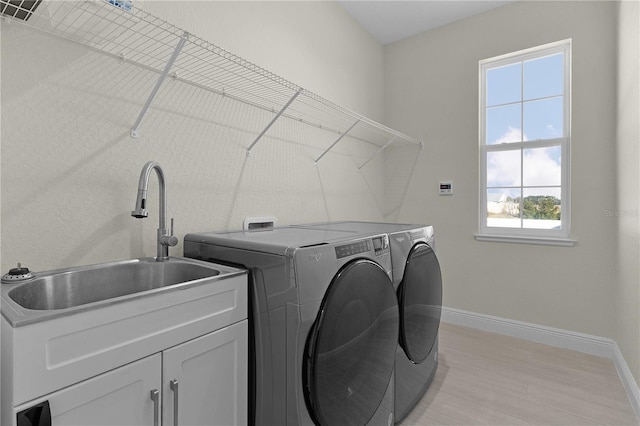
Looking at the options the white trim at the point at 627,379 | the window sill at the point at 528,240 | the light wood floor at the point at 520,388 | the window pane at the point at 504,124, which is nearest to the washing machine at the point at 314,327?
the light wood floor at the point at 520,388

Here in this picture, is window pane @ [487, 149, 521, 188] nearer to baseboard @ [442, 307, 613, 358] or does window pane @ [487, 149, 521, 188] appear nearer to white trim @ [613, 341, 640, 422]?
baseboard @ [442, 307, 613, 358]

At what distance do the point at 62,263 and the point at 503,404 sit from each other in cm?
233

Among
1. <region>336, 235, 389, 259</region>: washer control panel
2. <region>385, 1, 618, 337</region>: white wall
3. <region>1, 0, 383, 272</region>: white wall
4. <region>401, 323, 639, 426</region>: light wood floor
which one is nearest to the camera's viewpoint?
<region>1, 0, 383, 272</region>: white wall

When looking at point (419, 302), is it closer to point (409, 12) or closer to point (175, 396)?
point (175, 396)

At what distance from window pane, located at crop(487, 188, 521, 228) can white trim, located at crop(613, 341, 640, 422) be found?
1.12 m

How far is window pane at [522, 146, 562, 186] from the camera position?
271 centimetres

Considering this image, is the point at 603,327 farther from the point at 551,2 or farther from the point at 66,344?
the point at 66,344

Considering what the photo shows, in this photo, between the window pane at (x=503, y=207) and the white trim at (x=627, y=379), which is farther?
the window pane at (x=503, y=207)

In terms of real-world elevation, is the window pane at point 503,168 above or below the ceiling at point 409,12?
below

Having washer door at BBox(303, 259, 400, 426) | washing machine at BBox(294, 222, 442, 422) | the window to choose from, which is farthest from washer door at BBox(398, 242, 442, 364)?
the window

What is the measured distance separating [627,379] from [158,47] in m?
3.24

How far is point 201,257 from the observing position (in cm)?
153

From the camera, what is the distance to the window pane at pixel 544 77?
271cm

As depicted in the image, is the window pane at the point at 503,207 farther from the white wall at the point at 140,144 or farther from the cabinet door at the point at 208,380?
the cabinet door at the point at 208,380
